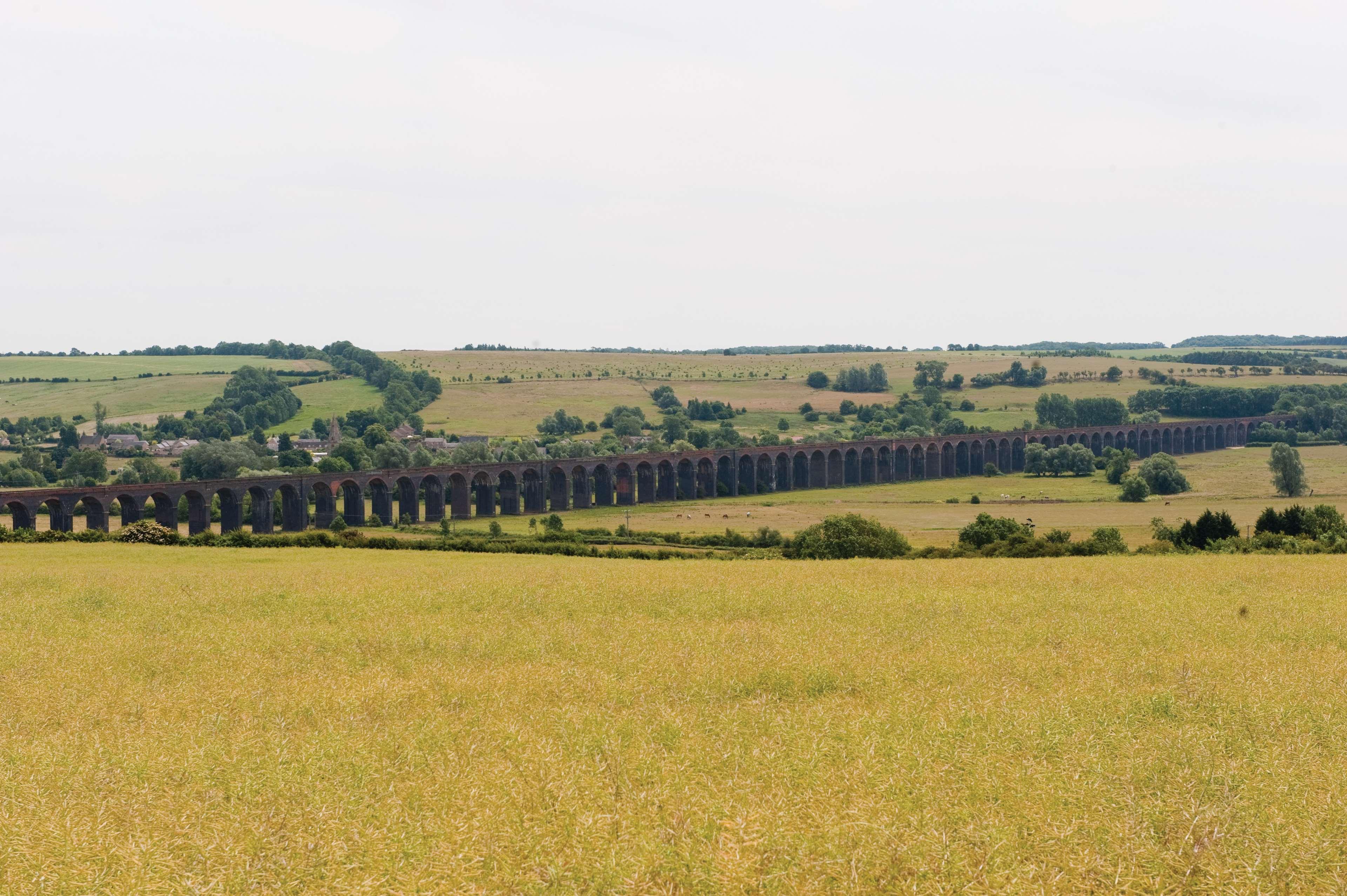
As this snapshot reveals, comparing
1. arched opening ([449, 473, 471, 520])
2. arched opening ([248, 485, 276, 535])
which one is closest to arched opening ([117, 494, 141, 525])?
arched opening ([248, 485, 276, 535])

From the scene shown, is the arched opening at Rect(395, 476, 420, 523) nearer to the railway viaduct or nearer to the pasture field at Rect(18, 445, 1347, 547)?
the railway viaduct

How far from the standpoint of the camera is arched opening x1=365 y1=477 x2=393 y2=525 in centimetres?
11019

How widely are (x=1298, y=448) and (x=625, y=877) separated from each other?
20616cm

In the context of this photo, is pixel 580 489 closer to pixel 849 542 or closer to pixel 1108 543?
pixel 849 542

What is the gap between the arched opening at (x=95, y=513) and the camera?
87938 millimetres

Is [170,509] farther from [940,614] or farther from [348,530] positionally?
[940,614]

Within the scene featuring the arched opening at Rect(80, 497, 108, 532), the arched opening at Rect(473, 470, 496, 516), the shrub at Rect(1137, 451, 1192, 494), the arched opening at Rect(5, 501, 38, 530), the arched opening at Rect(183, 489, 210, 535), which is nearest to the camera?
the arched opening at Rect(5, 501, 38, 530)

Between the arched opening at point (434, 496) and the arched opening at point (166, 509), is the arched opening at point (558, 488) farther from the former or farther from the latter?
the arched opening at point (166, 509)

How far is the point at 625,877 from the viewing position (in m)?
8.52

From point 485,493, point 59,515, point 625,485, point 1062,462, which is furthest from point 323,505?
point 1062,462

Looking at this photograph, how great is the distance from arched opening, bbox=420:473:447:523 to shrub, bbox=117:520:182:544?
51438mm

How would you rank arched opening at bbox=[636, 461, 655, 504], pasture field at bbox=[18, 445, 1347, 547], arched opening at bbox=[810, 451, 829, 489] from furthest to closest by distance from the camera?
arched opening at bbox=[810, 451, 829, 489], arched opening at bbox=[636, 461, 655, 504], pasture field at bbox=[18, 445, 1347, 547]

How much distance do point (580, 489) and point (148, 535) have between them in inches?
2869

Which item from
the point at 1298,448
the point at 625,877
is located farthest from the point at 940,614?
the point at 1298,448
